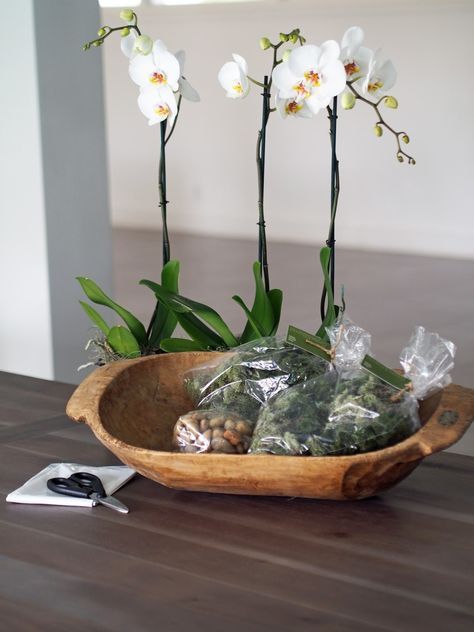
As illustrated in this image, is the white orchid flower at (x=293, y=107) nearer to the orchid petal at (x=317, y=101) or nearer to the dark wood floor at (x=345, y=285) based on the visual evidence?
the orchid petal at (x=317, y=101)

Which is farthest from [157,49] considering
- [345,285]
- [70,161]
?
[345,285]

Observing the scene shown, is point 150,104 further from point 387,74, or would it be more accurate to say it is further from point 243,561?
point 243,561

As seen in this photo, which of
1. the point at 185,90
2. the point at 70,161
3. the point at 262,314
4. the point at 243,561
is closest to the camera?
the point at 243,561

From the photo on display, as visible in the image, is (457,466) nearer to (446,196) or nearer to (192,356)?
(192,356)

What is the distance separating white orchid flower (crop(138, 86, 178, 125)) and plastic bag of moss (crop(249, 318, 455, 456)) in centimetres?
52

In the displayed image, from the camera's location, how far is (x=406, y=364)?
127 cm

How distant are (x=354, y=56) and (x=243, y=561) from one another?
762 millimetres

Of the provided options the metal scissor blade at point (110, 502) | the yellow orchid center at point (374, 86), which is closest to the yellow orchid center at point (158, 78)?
the yellow orchid center at point (374, 86)

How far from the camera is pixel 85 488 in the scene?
52.4 inches

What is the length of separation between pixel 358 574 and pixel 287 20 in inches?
272

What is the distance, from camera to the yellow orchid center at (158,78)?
5.21 feet

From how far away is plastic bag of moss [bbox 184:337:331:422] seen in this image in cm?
136

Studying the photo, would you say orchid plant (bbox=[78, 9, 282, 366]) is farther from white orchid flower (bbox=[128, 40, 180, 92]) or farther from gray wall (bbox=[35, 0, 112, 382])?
gray wall (bbox=[35, 0, 112, 382])

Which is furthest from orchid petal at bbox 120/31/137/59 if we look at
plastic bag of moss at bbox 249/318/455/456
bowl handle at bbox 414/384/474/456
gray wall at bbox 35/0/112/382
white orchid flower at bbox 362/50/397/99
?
gray wall at bbox 35/0/112/382
